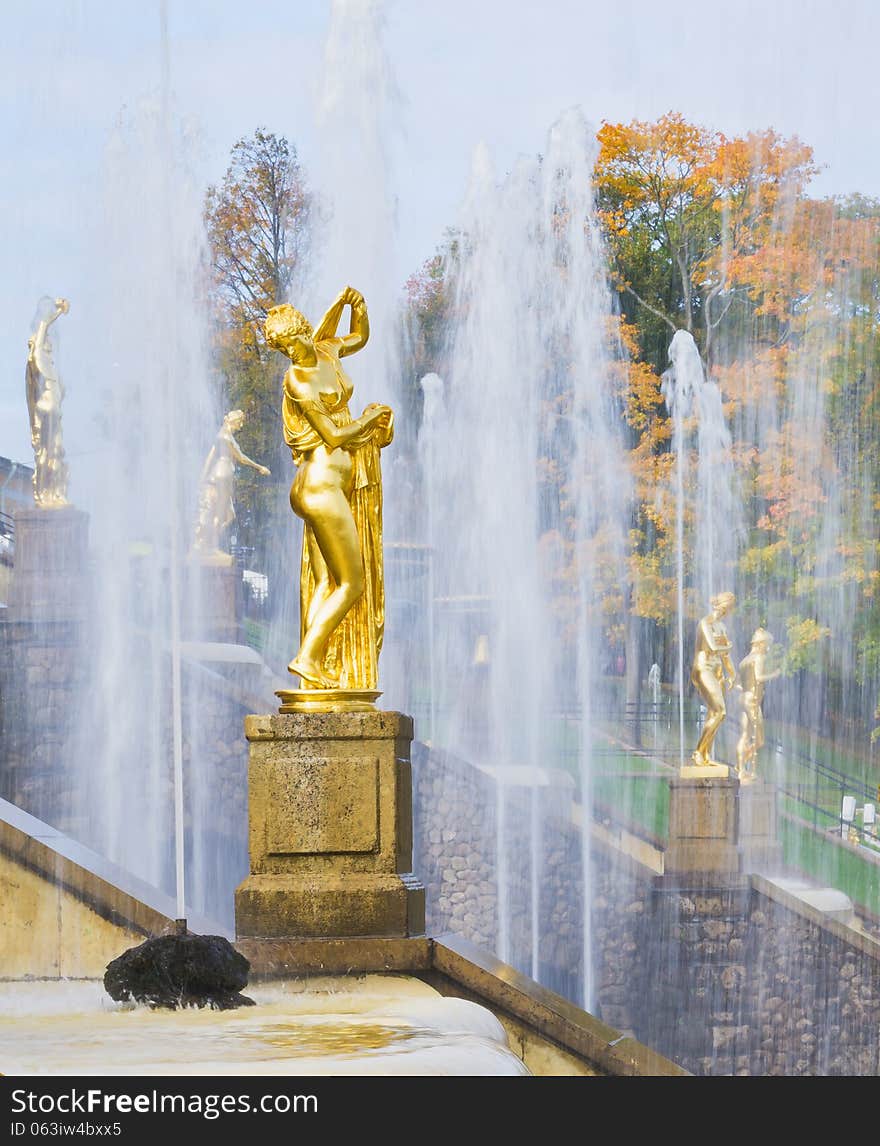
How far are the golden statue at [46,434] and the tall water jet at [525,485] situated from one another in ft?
18.6

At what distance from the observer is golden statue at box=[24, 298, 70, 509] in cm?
2155

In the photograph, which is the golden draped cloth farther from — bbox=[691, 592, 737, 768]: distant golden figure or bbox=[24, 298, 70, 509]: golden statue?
bbox=[691, 592, 737, 768]: distant golden figure

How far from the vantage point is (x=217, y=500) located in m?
24.5

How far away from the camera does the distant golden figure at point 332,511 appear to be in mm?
9992

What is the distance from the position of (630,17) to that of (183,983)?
3290cm

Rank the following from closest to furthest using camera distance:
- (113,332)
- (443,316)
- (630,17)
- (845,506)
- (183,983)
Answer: (183,983)
(113,332)
(845,506)
(443,316)
(630,17)

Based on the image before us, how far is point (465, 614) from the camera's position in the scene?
2667 centimetres

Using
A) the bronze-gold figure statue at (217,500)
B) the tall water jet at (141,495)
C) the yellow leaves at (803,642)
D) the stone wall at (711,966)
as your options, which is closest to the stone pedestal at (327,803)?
the tall water jet at (141,495)

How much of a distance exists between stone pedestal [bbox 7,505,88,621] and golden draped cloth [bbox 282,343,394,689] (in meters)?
11.4

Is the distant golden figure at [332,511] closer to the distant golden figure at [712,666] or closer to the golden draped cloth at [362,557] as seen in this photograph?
the golden draped cloth at [362,557]

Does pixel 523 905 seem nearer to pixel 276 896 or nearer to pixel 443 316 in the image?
pixel 276 896

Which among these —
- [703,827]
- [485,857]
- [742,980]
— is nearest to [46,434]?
[485,857]
